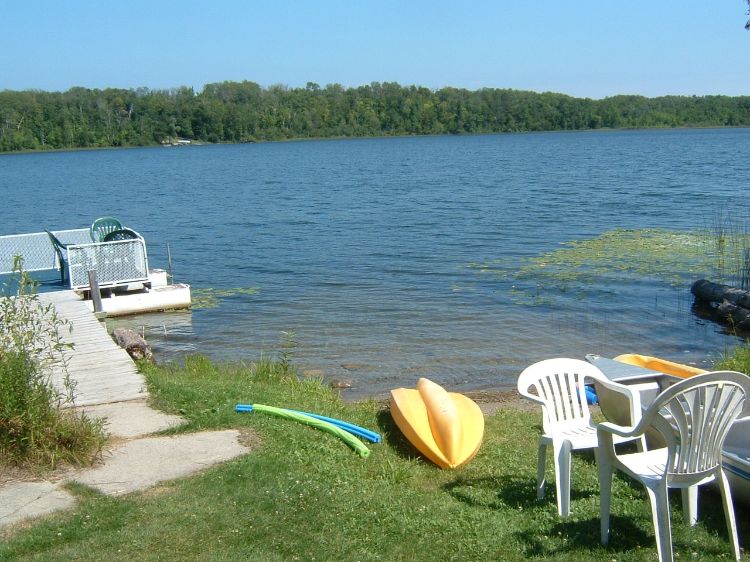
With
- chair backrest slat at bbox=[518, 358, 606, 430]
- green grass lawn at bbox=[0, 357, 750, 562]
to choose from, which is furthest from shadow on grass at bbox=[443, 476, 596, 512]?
chair backrest slat at bbox=[518, 358, 606, 430]

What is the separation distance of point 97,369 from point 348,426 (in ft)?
12.0

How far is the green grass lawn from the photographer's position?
197 inches

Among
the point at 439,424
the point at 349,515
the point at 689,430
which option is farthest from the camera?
the point at 439,424

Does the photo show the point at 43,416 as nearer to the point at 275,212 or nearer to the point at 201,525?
the point at 201,525

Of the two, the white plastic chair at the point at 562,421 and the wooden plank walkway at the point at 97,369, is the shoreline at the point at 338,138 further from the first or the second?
the white plastic chair at the point at 562,421

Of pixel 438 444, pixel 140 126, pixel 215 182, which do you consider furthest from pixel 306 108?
pixel 438 444

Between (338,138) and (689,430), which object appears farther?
(338,138)

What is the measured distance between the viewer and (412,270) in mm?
21406

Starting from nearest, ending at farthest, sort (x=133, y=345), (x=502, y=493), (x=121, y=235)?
(x=502, y=493) → (x=133, y=345) → (x=121, y=235)

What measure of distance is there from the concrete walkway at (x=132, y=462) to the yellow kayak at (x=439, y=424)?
1.59m

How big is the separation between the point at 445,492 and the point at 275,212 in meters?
31.2

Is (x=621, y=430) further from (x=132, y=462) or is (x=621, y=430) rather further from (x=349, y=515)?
(x=132, y=462)

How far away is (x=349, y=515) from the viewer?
17.8 ft

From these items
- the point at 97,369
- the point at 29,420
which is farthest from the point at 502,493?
the point at 97,369
